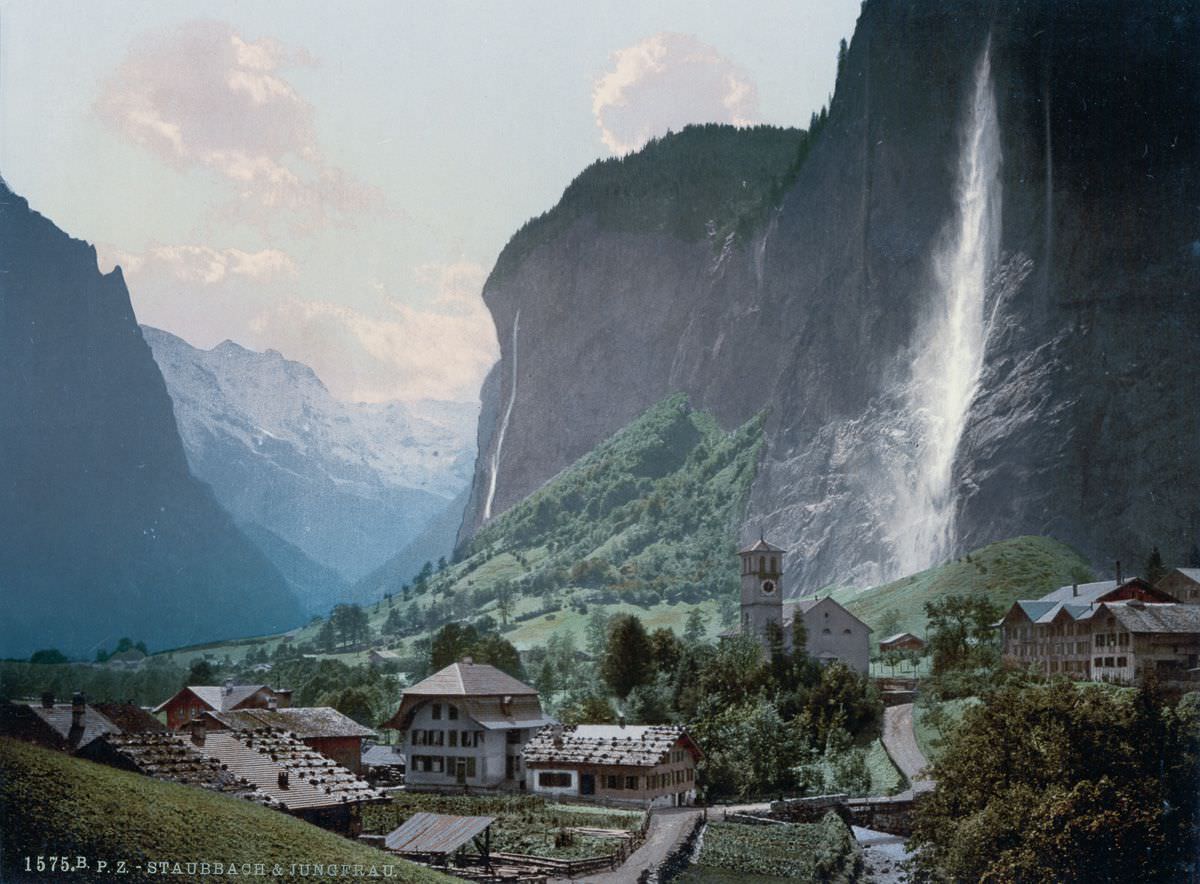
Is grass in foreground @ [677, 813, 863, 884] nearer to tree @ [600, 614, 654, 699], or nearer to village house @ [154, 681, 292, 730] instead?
tree @ [600, 614, 654, 699]

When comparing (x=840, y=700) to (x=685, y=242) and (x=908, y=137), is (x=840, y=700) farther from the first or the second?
(x=685, y=242)

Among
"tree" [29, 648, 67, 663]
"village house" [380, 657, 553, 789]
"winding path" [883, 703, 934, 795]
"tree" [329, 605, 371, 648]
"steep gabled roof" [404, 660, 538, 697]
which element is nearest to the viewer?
"winding path" [883, 703, 934, 795]

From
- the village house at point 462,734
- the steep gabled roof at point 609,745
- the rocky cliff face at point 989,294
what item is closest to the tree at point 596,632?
the rocky cliff face at point 989,294

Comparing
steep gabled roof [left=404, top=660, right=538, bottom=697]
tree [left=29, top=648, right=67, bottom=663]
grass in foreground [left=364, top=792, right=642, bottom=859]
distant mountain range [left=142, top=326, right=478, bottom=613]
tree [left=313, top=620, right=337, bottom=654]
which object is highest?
distant mountain range [left=142, top=326, right=478, bottom=613]

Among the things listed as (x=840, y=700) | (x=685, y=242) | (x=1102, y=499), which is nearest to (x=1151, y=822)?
(x=840, y=700)

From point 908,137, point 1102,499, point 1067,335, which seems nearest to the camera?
point 1102,499

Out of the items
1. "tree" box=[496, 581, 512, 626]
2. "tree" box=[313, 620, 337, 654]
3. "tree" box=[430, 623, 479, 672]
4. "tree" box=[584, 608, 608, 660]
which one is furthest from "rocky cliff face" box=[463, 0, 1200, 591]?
"tree" box=[313, 620, 337, 654]
